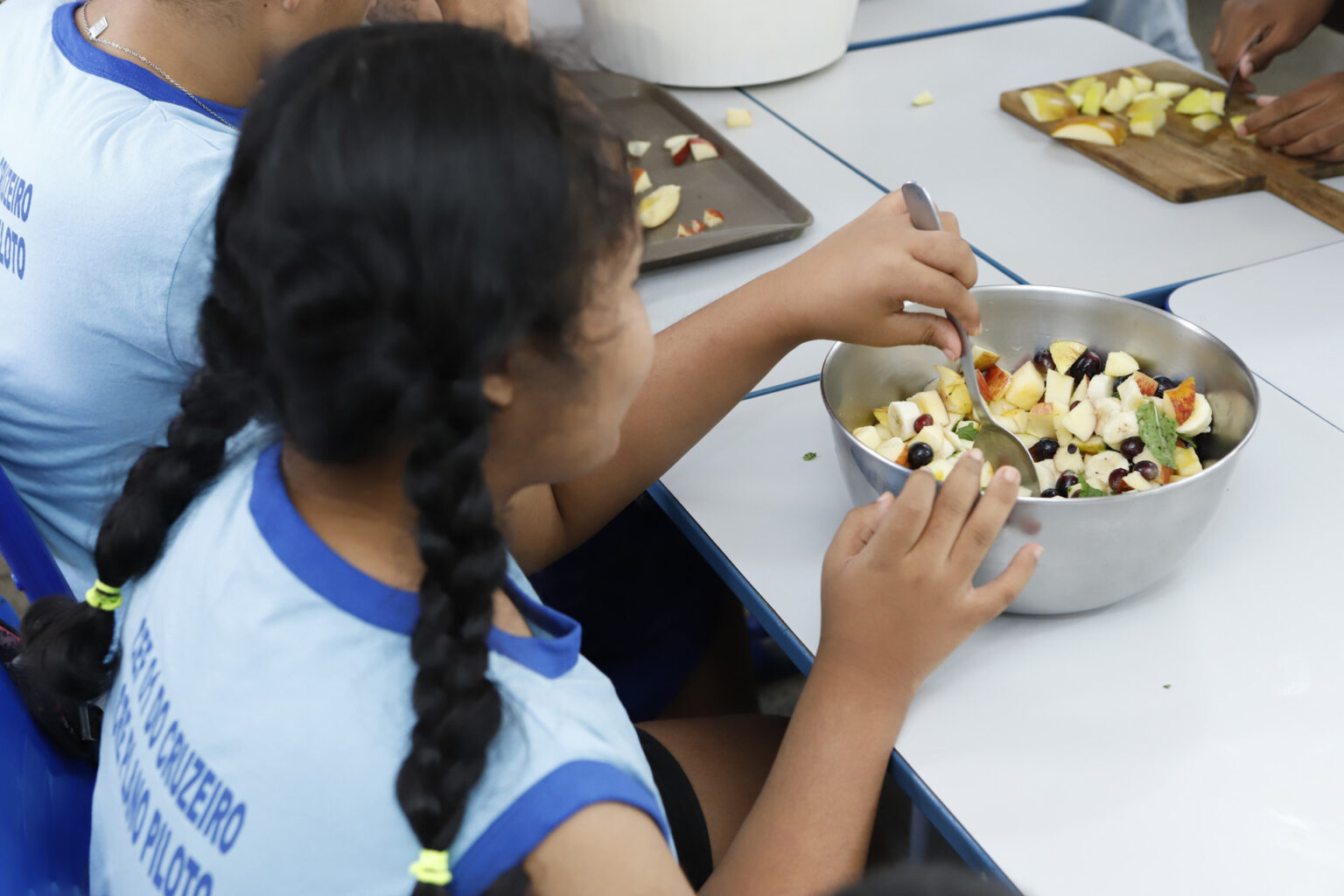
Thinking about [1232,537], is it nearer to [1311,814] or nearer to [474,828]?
[1311,814]

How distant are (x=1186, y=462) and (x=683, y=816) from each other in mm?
487

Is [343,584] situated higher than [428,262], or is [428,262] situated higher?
→ [428,262]

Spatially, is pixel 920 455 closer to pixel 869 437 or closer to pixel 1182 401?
pixel 869 437

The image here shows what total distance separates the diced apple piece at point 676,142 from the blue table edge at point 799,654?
1.67ft

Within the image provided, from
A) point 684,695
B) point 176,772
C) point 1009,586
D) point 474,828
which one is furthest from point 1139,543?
point 684,695

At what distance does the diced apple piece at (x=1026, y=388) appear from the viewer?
3.00 feet

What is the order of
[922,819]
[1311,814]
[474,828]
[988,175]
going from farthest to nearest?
[988,175], [922,819], [1311,814], [474,828]

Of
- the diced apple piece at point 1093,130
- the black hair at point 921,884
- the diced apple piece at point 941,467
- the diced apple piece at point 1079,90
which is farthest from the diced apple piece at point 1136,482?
the diced apple piece at point 1079,90

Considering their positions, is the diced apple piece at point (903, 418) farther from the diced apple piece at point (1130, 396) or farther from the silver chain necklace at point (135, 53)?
the silver chain necklace at point (135, 53)

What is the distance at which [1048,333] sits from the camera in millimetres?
941

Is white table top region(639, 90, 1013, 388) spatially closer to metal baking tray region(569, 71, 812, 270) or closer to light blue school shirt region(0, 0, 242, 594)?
metal baking tray region(569, 71, 812, 270)

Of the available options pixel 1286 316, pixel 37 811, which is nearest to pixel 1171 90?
pixel 1286 316

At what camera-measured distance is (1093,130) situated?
1.41 m

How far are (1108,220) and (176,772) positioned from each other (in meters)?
1.13
